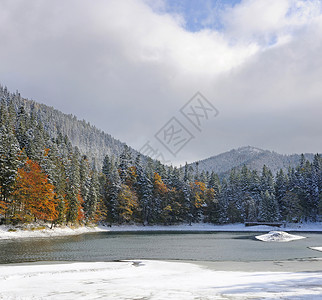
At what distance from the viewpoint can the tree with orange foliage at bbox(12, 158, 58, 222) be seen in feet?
190

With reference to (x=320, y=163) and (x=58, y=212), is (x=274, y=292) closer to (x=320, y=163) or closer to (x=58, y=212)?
(x=58, y=212)

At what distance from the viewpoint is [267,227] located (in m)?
91.3

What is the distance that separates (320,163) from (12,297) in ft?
397

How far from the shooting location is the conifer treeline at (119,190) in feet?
195

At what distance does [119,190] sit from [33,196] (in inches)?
1428

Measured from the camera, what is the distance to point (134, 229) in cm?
8900

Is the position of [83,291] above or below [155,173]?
below

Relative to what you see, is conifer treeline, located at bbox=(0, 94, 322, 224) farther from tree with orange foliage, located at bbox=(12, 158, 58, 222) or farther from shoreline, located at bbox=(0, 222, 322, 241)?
shoreline, located at bbox=(0, 222, 322, 241)

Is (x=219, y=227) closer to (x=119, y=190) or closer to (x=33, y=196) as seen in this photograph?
(x=119, y=190)

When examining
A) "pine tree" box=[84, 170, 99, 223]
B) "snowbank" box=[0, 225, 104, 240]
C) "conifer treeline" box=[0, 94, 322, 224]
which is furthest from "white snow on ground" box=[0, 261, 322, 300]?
"pine tree" box=[84, 170, 99, 223]

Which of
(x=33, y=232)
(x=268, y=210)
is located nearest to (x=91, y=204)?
(x=33, y=232)

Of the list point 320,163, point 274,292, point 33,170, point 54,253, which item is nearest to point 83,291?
point 274,292

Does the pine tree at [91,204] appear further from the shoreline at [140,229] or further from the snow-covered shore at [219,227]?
the snow-covered shore at [219,227]

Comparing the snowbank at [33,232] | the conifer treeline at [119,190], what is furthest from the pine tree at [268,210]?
the snowbank at [33,232]
